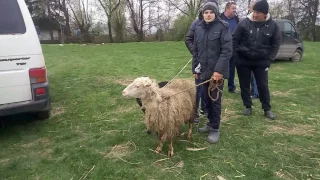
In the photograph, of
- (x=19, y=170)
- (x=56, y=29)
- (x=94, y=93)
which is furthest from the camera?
(x=56, y=29)

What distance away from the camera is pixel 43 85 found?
4418mm

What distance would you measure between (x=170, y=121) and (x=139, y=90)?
600 mm

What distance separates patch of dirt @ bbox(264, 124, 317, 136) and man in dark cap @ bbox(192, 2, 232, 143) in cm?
110

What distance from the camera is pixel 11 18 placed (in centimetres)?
413

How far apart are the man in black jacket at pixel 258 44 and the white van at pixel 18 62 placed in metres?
3.38

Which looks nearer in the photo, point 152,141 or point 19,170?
point 19,170

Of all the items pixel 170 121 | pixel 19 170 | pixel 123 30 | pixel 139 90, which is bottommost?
A: pixel 19 170

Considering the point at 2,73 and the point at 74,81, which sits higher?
the point at 2,73

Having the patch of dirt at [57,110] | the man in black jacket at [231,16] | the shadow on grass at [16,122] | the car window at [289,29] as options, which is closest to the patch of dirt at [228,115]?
the man in black jacket at [231,16]

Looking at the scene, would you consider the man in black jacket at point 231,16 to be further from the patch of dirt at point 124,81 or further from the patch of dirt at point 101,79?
the patch of dirt at point 101,79

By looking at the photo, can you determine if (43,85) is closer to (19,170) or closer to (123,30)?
(19,170)

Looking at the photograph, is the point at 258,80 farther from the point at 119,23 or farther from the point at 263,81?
the point at 119,23

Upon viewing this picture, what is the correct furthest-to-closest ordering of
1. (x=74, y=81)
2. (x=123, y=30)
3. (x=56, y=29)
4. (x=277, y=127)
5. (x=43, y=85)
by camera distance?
(x=56, y=29)
(x=123, y=30)
(x=74, y=81)
(x=277, y=127)
(x=43, y=85)

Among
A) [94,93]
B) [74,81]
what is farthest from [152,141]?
[74,81]
